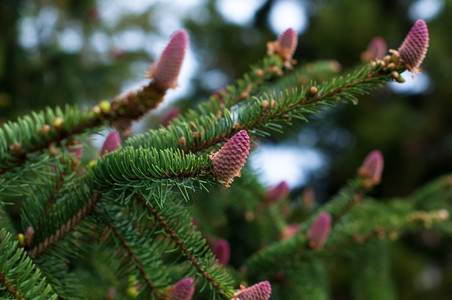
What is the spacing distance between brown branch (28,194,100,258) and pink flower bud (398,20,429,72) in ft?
1.29

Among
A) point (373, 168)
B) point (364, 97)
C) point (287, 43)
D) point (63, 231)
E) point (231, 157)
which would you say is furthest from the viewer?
point (364, 97)

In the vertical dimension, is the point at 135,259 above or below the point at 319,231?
above

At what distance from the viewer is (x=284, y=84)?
2.92 ft

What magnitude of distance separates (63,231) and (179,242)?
138 millimetres

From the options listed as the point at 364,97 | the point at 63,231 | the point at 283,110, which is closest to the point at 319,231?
the point at 283,110

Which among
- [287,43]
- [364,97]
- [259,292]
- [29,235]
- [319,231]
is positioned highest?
[287,43]

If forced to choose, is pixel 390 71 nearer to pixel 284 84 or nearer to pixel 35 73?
pixel 284 84

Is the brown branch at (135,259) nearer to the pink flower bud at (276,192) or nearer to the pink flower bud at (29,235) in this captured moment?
the pink flower bud at (29,235)

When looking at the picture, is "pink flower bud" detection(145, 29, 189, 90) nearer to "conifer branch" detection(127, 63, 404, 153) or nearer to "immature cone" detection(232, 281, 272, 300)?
"conifer branch" detection(127, 63, 404, 153)

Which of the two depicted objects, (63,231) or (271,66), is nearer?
(63,231)

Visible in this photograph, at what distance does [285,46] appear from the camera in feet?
2.18

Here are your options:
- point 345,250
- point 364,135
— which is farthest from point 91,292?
point 364,135

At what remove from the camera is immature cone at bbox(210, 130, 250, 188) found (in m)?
0.39

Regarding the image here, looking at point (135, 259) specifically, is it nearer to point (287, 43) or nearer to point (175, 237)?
point (175, 237)
